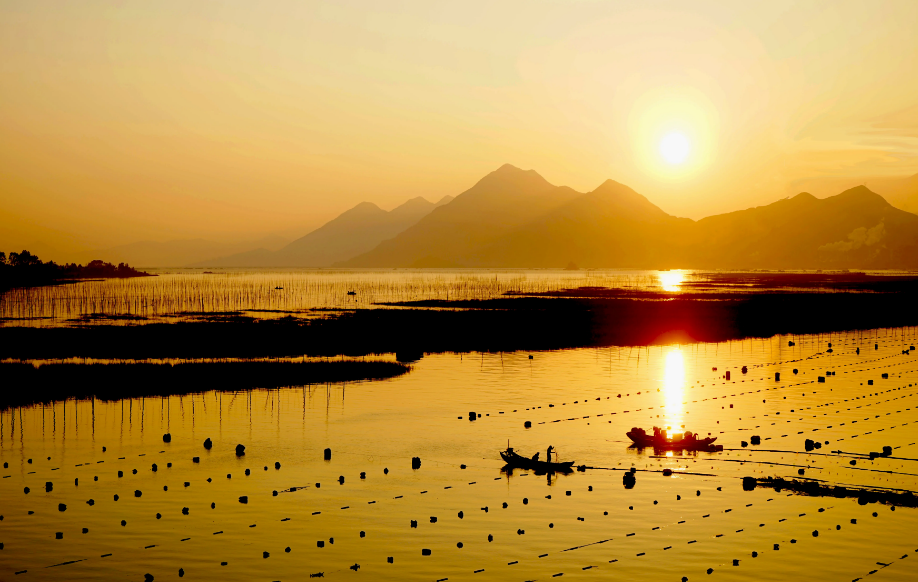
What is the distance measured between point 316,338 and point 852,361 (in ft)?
175

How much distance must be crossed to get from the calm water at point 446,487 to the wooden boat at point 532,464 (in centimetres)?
99

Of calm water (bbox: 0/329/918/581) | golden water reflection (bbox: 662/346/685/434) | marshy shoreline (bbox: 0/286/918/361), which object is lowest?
calm water (bbox: 0/329/918/581)

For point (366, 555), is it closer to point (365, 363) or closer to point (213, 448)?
point (213, 448)

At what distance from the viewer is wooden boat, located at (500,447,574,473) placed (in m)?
34.8

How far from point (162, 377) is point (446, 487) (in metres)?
34.3

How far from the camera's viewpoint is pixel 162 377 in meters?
58.8

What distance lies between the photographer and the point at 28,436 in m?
40.6

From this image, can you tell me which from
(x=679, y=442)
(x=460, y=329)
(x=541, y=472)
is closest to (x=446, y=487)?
(x=541, y=472)

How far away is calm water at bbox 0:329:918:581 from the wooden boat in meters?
0.99

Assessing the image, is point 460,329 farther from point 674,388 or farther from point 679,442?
point 679,442

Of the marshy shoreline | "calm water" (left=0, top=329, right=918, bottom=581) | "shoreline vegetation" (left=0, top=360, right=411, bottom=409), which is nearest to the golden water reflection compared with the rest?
"calm water" (left=0, top=329, right=918, bottom=581)

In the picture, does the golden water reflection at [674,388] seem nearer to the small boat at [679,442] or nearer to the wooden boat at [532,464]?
the small boat at [679,442]

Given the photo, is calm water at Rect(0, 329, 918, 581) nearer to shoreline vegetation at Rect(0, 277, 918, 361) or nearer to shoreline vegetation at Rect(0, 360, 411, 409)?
shoreline vegetation at Rect(0, 360, 411, 409)

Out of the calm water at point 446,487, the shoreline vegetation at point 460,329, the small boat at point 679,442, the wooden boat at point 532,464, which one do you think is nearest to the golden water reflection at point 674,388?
the calm water at point 446,487
